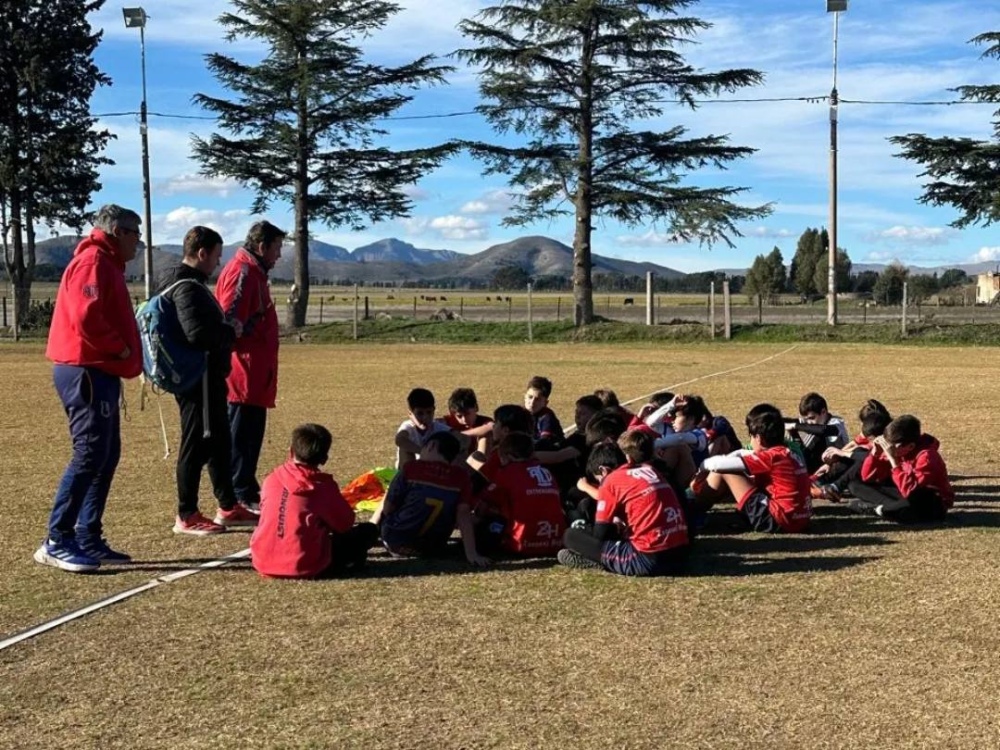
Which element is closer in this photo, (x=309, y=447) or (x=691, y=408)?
(x=309, y=447)

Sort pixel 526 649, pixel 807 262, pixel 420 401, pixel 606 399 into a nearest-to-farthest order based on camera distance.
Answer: pixel 526 649 → pixel 420 401 → pixel 606 399 → pixel 807 262

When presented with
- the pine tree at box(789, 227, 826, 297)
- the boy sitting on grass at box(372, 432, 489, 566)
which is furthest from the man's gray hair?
the pine tree at box(789, 227, 826, 297)

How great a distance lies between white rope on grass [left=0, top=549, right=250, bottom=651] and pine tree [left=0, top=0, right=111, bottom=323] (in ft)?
118

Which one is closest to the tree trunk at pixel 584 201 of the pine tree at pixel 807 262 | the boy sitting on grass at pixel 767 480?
the boy sitting on grass at pixel 767 480

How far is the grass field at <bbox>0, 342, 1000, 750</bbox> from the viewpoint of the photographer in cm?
378

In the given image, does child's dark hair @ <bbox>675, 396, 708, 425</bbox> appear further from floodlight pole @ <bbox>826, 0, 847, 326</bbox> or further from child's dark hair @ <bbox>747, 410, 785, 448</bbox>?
floodlight pole @ <bbox>826, 0, 847, 326</bbox>

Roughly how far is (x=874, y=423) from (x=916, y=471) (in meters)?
0.79

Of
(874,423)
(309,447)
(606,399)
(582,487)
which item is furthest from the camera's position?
(606,399)

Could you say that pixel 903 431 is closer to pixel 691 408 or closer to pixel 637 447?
pixel 691 408

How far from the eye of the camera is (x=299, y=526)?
5758mm

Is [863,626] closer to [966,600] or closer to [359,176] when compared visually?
[966,600]

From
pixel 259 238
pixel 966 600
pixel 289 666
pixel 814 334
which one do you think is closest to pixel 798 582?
A: pixel 966 600

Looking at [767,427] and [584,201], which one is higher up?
[584,201]

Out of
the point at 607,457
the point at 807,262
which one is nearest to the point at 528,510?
the point at 607,457
